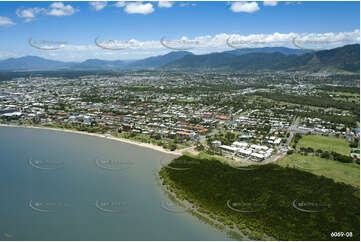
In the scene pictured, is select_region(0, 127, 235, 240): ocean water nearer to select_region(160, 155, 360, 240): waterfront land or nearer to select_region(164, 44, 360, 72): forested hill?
select_region(160, 155, 360, 240): waterfront land

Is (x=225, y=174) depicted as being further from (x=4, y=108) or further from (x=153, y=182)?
(x=4, y=108)

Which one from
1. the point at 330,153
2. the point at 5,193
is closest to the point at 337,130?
the point at 330,153

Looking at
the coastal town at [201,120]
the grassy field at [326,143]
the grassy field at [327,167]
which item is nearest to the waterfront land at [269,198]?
the grassy field at [327,167]
